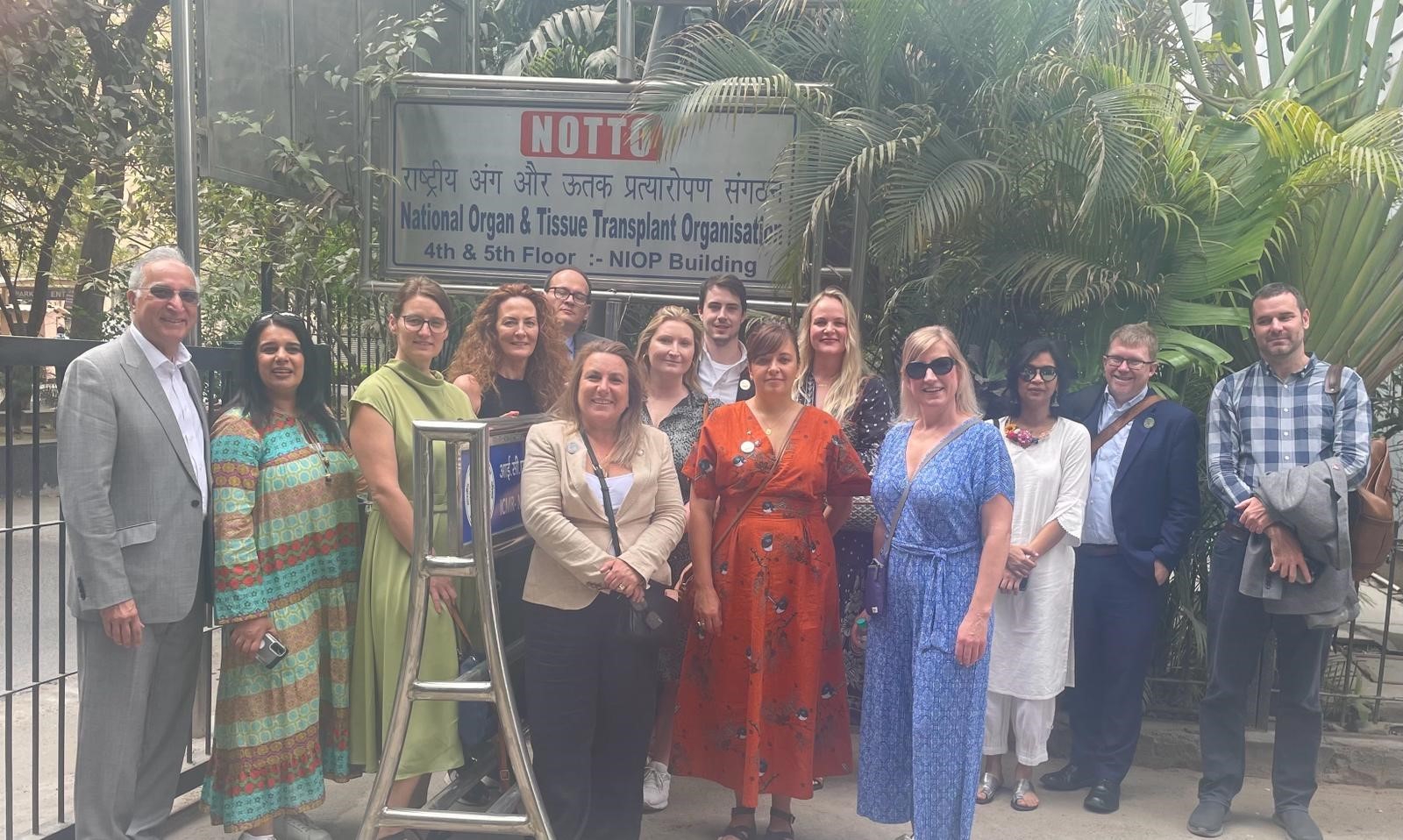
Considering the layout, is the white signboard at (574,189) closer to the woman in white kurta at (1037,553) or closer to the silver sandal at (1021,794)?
the woman in white kurta at (1037,553)

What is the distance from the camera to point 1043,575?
177 inches

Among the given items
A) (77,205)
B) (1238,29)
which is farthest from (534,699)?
(77,205)

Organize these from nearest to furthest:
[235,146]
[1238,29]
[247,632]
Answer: [247,632]
[235,146]
[1238,29]

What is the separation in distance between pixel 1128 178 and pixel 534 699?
3.22m

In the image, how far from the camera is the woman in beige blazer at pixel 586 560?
11.6 feet

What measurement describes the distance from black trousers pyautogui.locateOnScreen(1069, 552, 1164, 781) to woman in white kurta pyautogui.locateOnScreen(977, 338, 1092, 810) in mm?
195

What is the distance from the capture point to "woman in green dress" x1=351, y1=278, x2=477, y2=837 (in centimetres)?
371

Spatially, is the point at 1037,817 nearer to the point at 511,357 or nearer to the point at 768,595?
the point at 768,595

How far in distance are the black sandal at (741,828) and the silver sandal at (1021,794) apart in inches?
47.3

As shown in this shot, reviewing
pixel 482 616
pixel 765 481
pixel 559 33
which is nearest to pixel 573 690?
pixel 482 616

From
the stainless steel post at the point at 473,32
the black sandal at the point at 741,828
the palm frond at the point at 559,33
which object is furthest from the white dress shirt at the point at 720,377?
the palm frond at the point at 559,33

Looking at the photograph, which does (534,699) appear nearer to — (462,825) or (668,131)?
(462,825)

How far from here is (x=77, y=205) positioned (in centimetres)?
1142

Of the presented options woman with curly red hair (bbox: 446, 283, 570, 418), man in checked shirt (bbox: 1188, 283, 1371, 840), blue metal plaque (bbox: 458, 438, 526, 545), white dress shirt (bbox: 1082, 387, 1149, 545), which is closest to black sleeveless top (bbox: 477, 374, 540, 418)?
woman with curly red hair (bbox: 446, 283, 570, 418)
